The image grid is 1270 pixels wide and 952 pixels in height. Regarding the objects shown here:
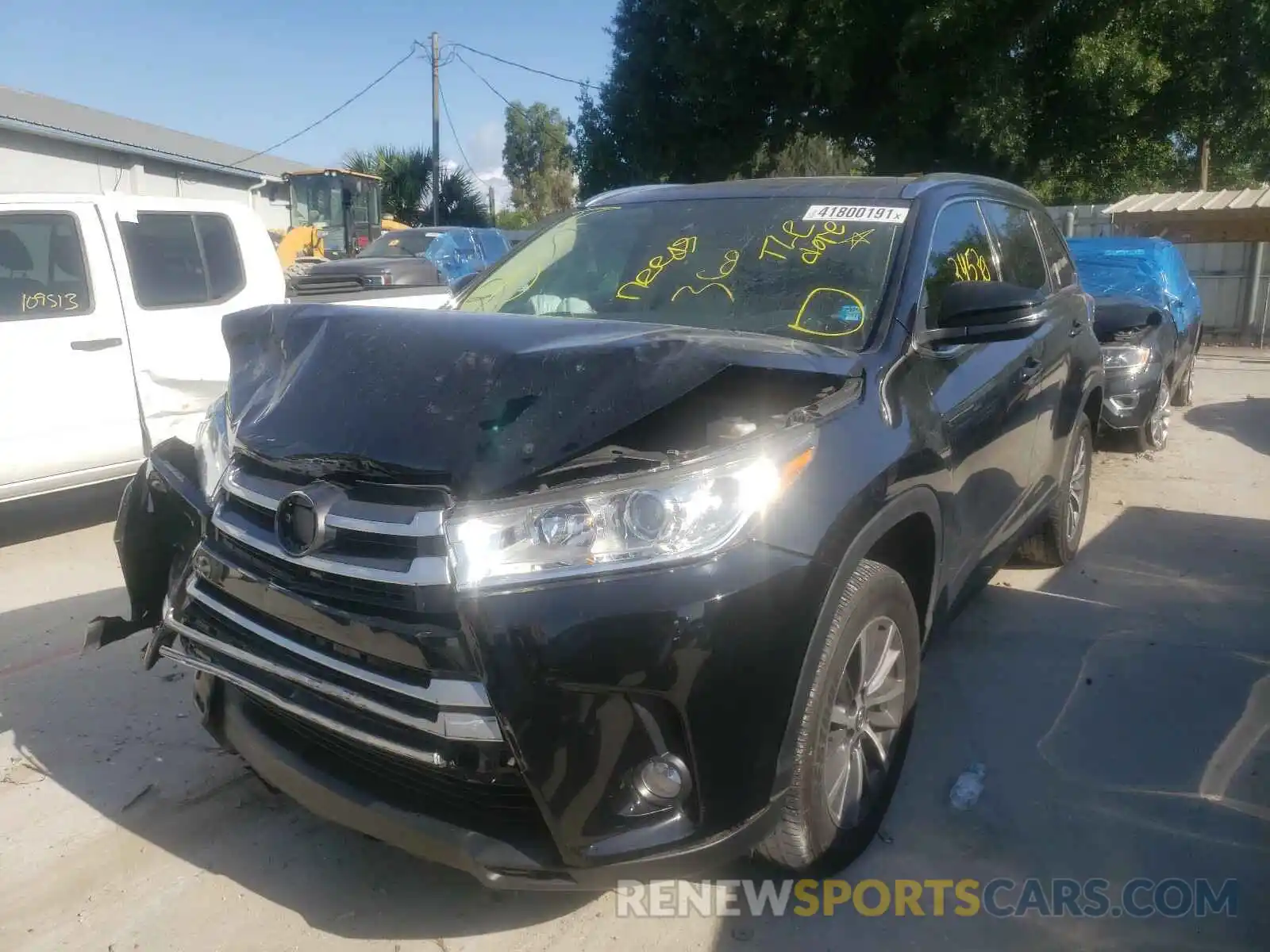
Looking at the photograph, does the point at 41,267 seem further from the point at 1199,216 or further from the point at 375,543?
the point at 1199,216

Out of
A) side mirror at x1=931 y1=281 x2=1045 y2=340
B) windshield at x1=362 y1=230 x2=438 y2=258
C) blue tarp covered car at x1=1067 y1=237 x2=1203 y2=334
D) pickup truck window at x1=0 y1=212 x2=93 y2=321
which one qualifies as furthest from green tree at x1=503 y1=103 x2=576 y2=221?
side mirror at x1=931 y1=281 x2=1045 y2=340

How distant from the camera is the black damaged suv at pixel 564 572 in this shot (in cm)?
207

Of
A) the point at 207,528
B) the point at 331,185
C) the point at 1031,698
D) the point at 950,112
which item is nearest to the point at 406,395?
the point at 207,528

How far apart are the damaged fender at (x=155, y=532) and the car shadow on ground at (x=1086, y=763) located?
176 cm

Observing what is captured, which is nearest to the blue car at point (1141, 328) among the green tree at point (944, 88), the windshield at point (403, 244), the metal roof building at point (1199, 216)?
the metal roof building at point (1199, 216)

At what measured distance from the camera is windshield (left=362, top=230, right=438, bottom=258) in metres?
17.5

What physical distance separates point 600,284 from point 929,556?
1440 mm

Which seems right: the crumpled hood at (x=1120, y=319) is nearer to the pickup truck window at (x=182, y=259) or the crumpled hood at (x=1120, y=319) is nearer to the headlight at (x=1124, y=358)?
the headlight at (x=1124, y=358)

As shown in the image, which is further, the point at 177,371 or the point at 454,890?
the point at 177,371

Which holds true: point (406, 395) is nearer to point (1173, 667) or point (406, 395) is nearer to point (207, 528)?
point (207, 528)

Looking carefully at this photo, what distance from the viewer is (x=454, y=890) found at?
109 inches

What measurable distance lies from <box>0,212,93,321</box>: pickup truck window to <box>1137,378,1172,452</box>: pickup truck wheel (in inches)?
281

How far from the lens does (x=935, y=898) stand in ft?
9.00

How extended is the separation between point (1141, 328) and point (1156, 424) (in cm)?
93
